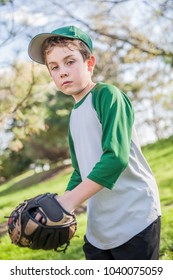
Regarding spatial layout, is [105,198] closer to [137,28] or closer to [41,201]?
[41,201]

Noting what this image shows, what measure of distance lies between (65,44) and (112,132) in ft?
1.03

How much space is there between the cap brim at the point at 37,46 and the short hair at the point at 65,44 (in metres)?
0.01

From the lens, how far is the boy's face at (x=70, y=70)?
4.71 feet

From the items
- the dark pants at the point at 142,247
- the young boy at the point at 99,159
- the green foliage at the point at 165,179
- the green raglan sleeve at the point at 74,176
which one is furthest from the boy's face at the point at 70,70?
the green foliage at the point at 165,179

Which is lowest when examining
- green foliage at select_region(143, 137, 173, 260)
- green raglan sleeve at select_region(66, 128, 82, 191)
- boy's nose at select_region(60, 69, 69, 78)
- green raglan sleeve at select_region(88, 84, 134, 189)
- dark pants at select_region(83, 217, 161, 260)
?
green foliage at select_region(143, 137, 173, 260)

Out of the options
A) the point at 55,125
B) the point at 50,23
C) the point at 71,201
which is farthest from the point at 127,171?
the point at 55,125

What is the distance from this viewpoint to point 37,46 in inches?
58.4

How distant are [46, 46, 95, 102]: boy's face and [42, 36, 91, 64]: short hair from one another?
10 millimetres

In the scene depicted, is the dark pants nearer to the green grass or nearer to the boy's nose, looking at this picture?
the green grass

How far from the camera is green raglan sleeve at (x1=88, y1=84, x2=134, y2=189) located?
1260 millimetres

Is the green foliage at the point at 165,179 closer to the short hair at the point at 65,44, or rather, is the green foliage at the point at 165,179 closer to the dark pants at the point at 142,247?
the dark pants at the point at 142,247

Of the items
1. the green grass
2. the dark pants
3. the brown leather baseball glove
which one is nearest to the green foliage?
the green grass

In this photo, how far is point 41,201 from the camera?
1336 millimetres
